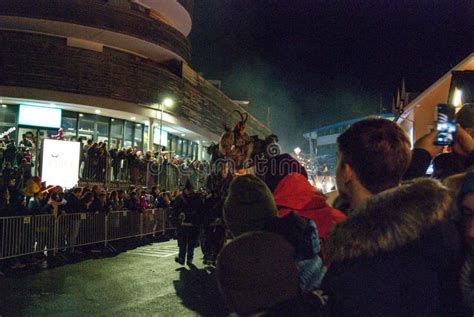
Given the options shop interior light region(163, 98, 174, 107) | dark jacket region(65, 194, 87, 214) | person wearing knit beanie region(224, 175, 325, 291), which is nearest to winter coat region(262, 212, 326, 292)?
person wearing knit beanie region(224, 175, 325, 291)

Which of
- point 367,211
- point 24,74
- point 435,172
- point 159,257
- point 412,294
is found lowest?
point 159,257

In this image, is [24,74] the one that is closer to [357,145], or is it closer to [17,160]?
[17,160]

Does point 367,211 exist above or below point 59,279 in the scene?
above

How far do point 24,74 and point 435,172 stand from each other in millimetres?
24363

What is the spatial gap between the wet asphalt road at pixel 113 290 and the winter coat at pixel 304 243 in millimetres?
5509

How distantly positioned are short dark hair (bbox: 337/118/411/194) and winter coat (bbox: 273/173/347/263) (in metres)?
0.36

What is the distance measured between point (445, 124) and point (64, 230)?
12.1m

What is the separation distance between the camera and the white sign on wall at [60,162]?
16.2m

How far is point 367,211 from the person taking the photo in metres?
1.67

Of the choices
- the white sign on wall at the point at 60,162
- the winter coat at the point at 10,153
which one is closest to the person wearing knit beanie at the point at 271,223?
the white sign on wall at the point at 60,162

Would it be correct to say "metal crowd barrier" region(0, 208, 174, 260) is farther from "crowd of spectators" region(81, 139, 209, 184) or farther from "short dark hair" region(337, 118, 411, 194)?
"short dark hair" region(337, 118, 411, 194)

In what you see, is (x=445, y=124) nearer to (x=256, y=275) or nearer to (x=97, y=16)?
(x=256, y=275)

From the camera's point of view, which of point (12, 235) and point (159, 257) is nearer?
point (12, 235)

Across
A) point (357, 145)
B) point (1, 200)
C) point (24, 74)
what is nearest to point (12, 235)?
point (1, 200)
